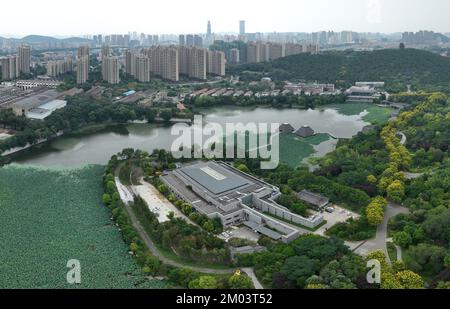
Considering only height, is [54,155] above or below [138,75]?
below

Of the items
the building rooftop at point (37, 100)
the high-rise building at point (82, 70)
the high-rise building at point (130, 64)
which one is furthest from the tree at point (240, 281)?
the high-rise building at point (130, 64)

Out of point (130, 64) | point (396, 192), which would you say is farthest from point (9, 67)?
point (396, 192)

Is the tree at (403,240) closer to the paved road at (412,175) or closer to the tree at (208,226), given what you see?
the tree at (208,226)

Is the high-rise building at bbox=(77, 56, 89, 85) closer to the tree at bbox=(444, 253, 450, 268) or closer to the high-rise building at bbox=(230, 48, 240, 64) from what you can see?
the high-rise building at bbox=(230, 48, 240, 64)

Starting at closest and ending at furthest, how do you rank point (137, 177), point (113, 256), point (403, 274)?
point (403, 274), point (113, 256), point (137, 177)

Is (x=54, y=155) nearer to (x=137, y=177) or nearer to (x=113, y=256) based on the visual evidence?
(x=137, y=177)

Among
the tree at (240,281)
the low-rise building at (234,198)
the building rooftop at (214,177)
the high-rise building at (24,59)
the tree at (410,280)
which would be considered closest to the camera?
the tree at (410,280)

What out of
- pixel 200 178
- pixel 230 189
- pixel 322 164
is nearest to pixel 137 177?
pixel 200 178
